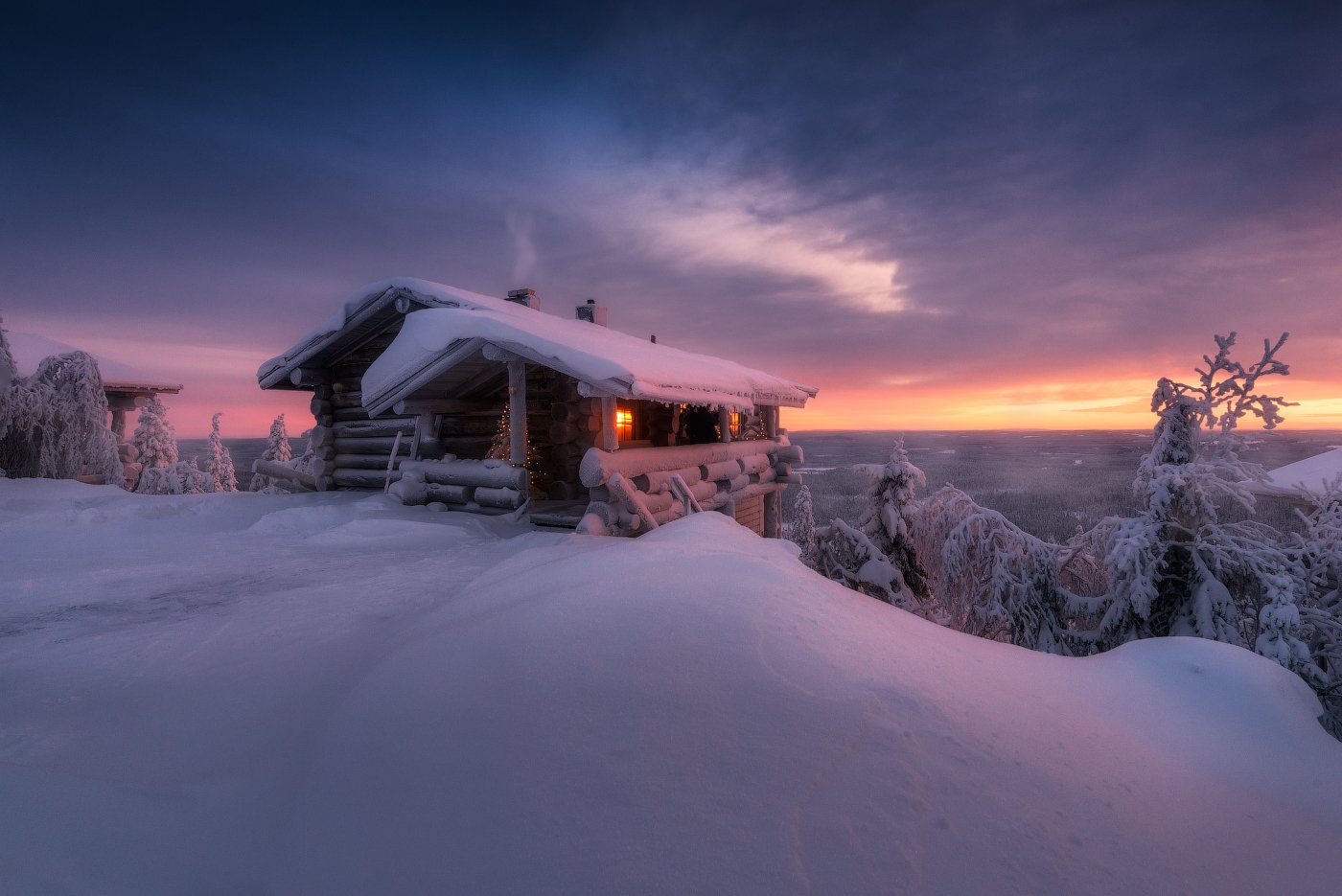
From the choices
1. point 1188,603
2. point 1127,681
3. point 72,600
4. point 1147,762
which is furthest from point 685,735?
point 1188,603

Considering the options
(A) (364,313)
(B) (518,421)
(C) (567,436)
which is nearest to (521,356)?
(B) (518,421)

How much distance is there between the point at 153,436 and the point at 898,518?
103 ft

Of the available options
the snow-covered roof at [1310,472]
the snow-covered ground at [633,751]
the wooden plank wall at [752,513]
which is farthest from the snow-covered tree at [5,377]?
the snow-covered roof at [1310,472]

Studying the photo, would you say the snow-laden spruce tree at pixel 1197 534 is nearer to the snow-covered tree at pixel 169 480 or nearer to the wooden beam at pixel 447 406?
the wooden beam at pixel 447 406

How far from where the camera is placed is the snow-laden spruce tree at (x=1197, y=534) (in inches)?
268

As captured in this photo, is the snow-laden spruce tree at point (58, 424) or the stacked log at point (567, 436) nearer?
the stacked log at point (567, 436)

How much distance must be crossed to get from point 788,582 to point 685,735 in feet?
7.23

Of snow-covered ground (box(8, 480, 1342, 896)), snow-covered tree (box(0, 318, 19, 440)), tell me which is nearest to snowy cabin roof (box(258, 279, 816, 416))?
snow-covered ground (box(8, 480, 1342, 896))

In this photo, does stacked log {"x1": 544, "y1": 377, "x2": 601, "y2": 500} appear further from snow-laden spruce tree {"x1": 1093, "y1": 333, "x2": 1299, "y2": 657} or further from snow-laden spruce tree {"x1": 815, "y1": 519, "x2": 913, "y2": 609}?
snow-laden spruce tree {"x1": 1093, "y1": 333, "x2": 1299, "y2": 657}

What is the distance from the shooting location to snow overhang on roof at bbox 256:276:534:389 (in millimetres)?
10484

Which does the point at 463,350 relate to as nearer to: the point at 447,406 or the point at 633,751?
the point at 447,406

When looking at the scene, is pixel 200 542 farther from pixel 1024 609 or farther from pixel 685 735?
pixel 1024 609

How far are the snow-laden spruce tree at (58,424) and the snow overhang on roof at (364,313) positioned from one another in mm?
5444

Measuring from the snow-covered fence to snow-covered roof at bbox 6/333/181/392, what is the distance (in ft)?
35.3
